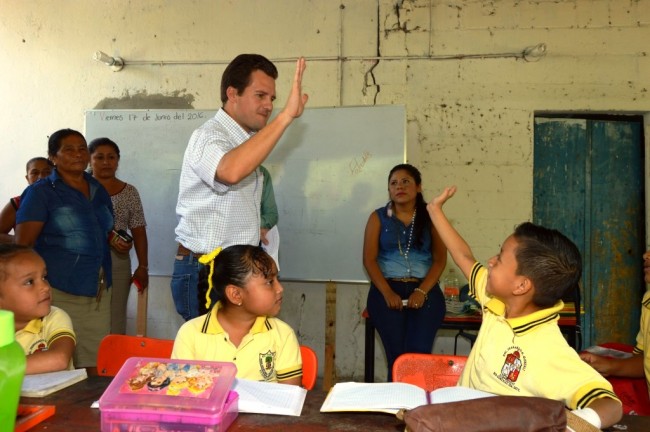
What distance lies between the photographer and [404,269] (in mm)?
3203

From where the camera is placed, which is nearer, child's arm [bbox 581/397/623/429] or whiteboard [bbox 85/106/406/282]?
child's arm [bbox 581/397/623/429]

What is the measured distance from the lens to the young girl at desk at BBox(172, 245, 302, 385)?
5.37ft

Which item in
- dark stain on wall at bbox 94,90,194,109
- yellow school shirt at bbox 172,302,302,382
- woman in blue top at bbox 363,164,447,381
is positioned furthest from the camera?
dark stain on wall at bbox 94,90,194,109

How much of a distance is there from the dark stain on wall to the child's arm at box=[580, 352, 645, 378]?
331cm

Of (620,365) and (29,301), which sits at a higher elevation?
(29,301)

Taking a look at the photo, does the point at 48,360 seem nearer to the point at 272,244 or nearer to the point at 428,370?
the point at 272,244

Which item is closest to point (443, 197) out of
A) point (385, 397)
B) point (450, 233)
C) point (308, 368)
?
point (450, 233)

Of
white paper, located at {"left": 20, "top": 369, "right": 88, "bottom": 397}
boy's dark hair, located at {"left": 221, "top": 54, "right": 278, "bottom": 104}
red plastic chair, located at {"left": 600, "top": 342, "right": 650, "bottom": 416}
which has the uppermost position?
boy's dark hair, located at {"left": 221, "top": 54, "right": 278, "bottom": 104}

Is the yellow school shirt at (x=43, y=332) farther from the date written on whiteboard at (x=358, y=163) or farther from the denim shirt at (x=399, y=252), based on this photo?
the date written on whiteboard at (x=358, y=163)

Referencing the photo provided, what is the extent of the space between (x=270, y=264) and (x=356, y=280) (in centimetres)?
215

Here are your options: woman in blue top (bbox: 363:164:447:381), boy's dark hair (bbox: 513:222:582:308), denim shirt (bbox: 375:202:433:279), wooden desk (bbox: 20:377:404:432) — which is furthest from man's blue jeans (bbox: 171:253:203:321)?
denim shirt (bbox: 375:202:433:279)

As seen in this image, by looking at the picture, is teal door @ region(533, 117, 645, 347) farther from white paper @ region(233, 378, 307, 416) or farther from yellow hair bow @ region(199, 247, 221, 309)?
white paper @ region(233, 378, 307, 416)

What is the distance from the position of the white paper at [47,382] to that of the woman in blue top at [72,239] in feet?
4.19

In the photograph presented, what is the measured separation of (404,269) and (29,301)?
2.03m
